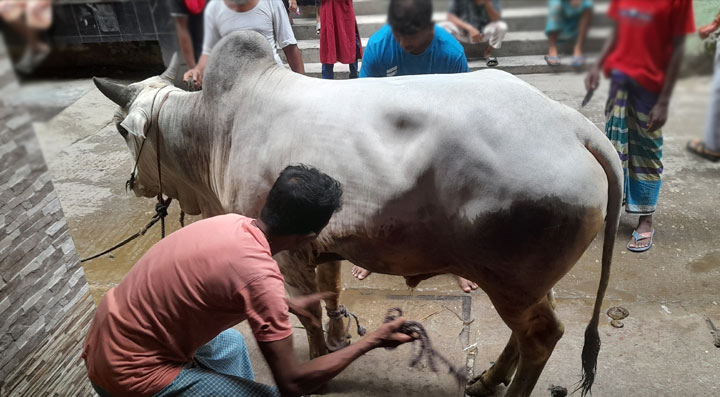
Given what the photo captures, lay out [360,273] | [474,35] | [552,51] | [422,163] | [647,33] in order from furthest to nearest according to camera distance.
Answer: [360,273], [422,163], [474,35], [552,51], [647,33]

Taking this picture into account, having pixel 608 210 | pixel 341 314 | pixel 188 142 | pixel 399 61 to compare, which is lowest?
pixel 341 314

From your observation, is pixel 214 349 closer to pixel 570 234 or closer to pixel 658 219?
pixel 570 234

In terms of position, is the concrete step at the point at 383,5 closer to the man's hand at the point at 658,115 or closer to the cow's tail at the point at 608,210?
the man's hand at the point at 658,115

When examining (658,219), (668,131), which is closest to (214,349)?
(668,131)

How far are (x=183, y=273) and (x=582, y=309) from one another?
2487 millimetres

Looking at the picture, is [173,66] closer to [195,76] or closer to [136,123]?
[195,76]

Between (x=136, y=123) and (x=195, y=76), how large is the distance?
65cm

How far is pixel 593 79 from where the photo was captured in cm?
→ 104

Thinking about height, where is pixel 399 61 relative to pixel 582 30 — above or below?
below

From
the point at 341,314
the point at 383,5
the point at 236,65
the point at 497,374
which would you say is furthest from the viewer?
the point at 341,314

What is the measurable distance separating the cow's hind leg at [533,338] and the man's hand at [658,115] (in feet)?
4.40

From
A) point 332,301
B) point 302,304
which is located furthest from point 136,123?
point 332,301

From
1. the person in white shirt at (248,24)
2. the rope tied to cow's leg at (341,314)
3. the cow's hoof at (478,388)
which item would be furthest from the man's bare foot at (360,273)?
the person in white shirt at (248,24)

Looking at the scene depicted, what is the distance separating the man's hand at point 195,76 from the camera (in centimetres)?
198
